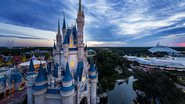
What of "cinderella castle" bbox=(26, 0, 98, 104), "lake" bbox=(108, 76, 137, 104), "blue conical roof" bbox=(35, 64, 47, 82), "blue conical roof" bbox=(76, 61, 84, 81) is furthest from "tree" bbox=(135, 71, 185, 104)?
"blue conical roof" bbox=(35, 64, 47, 82)

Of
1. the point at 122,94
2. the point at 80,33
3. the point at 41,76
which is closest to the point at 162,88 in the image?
the point at 122,94

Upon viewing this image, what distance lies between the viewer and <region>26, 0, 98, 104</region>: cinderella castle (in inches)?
522

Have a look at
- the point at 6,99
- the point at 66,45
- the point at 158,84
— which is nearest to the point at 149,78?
the point at 158,84

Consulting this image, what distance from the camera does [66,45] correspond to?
49.4 feet

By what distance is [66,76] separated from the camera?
516 inches

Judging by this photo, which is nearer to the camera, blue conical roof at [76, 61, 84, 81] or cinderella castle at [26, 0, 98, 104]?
cinderella castle at [26, 0, 98, 104]

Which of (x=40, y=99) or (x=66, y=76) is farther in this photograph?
(x=40, y=99)

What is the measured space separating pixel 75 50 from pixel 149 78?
12555mm

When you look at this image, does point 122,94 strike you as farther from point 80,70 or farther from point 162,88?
point 80,70

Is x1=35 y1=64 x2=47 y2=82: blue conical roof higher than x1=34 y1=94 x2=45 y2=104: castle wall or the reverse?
higher

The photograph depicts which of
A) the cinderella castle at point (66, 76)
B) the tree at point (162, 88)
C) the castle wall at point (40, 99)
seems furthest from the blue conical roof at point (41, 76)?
the tree at point (162, 88)

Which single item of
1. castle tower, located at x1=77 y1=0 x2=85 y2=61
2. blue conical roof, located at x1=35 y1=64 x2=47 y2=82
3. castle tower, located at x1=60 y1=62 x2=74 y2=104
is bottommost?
castle tower, located at x1=60 y1=62 x2=74 y2=104

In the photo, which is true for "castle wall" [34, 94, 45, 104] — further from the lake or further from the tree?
the tree

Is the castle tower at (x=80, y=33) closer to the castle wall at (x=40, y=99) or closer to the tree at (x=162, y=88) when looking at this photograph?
the castle wall at (x=40, y=99)
